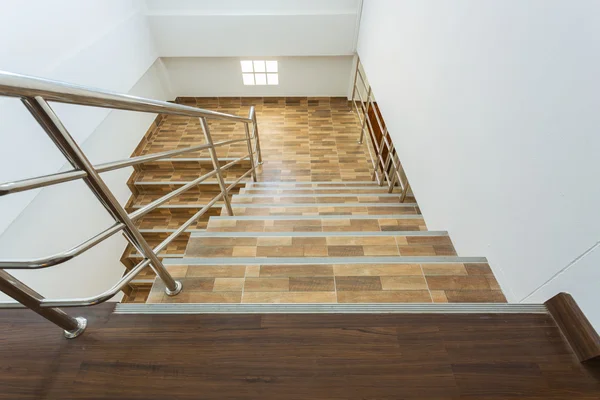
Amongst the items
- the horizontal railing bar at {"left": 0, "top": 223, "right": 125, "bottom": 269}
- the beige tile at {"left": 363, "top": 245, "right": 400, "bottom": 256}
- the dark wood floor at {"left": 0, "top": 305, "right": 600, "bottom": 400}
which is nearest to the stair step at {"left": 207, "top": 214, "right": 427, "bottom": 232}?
the beige tile at {"left": 363, "top": 245, "right": 400, "bottom": 256}

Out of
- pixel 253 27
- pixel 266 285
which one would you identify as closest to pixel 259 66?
pixel 253 27

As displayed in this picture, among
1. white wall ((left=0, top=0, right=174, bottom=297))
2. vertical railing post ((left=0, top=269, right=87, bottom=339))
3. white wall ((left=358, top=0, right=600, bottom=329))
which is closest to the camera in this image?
vertical railing post ((left=0, top=269, right=87, bottom=339))

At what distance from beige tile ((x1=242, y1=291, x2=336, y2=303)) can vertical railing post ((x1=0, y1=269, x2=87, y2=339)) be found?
528 millimetres

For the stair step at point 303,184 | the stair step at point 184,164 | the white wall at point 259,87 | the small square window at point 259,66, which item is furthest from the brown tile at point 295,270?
the small square window at point 259,66

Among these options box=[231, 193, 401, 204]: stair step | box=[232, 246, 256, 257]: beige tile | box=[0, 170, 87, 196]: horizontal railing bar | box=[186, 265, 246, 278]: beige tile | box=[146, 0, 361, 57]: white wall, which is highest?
box=[146, 0, 361, 57]: white wall

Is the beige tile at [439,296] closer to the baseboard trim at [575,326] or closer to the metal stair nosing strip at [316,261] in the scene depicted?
the metal stair nosing strip at [316,261]

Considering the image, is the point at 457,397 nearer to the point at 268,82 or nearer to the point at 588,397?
the point at 588,397

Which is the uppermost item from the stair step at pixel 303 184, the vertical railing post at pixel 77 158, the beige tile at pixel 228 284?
the stair step at pixel 303 184

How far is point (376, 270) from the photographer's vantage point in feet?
4.00

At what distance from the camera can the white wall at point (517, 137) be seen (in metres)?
0.76

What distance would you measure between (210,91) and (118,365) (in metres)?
5.69

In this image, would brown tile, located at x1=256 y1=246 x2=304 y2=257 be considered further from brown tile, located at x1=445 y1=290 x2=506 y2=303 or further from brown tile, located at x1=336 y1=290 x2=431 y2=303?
brown tile, located at x1=445 y1=290 x2=506 y2=303

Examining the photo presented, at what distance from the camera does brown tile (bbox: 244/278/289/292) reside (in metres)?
1.13

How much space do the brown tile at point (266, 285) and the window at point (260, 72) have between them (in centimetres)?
500
